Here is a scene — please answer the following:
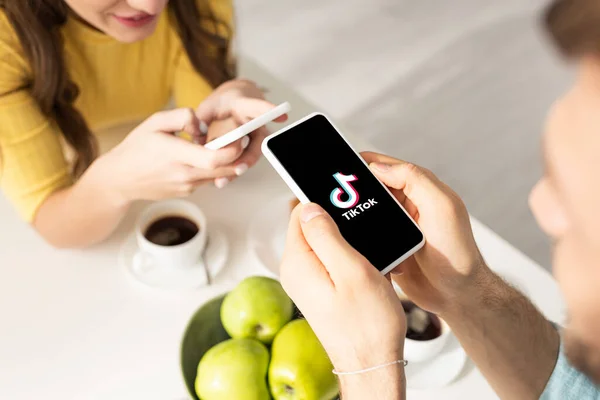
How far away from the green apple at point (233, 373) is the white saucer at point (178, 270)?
18 cm

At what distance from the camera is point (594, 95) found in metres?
0.40

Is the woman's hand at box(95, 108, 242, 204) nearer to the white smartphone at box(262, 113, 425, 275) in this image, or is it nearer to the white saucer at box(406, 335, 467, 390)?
the white smartphone at box(262, 113, 425, 275)

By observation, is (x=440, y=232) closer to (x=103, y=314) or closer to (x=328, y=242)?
(x=328, y=242)

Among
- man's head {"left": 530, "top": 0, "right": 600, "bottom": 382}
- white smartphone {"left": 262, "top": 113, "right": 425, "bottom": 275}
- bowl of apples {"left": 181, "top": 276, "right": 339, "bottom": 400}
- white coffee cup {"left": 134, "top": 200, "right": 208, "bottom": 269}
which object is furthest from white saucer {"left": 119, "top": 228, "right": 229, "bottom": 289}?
man's head {"left": 530, "top": 0, "right": 600, "bottom": 382}

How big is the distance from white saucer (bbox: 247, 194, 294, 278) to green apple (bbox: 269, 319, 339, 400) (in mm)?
191

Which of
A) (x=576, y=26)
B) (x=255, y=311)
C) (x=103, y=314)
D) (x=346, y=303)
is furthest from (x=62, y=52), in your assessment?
(x=576, y=26)

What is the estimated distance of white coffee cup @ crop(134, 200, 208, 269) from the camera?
77cm

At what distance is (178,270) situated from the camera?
0.80 m

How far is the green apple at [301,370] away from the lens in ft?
1.94

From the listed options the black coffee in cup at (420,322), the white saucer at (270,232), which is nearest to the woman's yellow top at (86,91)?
the white saucer at (270,232)

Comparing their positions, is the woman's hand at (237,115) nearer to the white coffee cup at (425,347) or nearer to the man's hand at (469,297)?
the man's hand at (469,297)

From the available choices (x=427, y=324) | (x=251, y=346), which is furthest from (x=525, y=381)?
(x=251, y=346)

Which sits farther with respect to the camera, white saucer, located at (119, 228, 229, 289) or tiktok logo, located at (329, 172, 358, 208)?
white saucer, located at (119, 228, 229, 289)

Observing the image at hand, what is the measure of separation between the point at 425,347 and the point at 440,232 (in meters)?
0.16
